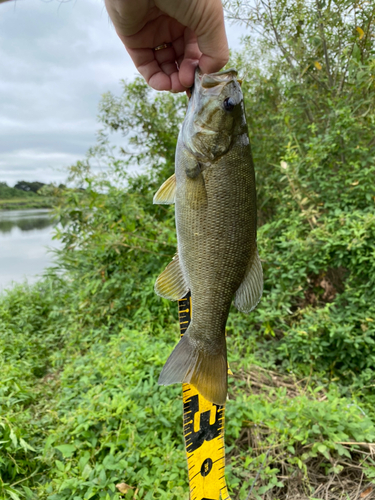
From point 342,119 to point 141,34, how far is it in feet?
8.01

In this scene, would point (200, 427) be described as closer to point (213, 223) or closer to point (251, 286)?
point (251, 286)

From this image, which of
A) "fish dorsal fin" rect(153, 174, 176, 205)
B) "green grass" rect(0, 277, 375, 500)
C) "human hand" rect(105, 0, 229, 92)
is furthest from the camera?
"green grass" rect(0, 277, 375, 500)

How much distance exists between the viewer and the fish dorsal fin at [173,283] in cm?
138

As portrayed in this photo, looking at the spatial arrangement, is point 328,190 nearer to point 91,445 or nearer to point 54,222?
point 91,445

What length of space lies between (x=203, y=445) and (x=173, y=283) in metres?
0.79

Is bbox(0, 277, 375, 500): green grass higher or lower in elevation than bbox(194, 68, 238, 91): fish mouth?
lower

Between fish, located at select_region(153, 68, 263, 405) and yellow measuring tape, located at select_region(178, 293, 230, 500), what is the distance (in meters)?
0.25

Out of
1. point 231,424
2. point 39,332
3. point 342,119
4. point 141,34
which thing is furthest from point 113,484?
point 342,119

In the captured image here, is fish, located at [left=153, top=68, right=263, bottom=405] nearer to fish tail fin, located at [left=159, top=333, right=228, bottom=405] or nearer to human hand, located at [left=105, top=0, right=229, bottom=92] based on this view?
fish tail fin, located at [left=159, top=333, right=228, bottom=405]

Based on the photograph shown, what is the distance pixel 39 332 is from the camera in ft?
14.2

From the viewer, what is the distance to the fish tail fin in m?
1.25

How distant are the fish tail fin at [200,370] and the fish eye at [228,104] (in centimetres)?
96

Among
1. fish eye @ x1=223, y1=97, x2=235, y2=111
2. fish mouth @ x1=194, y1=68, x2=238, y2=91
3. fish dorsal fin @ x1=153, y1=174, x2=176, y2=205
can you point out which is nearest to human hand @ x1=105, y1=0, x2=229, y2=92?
fish mouth @ x1=194, y1=68, x2=238, y2=91

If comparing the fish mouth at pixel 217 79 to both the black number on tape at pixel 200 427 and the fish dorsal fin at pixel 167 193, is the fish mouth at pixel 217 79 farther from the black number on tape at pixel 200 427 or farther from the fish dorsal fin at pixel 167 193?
the black number on tape at pixel 200 427
